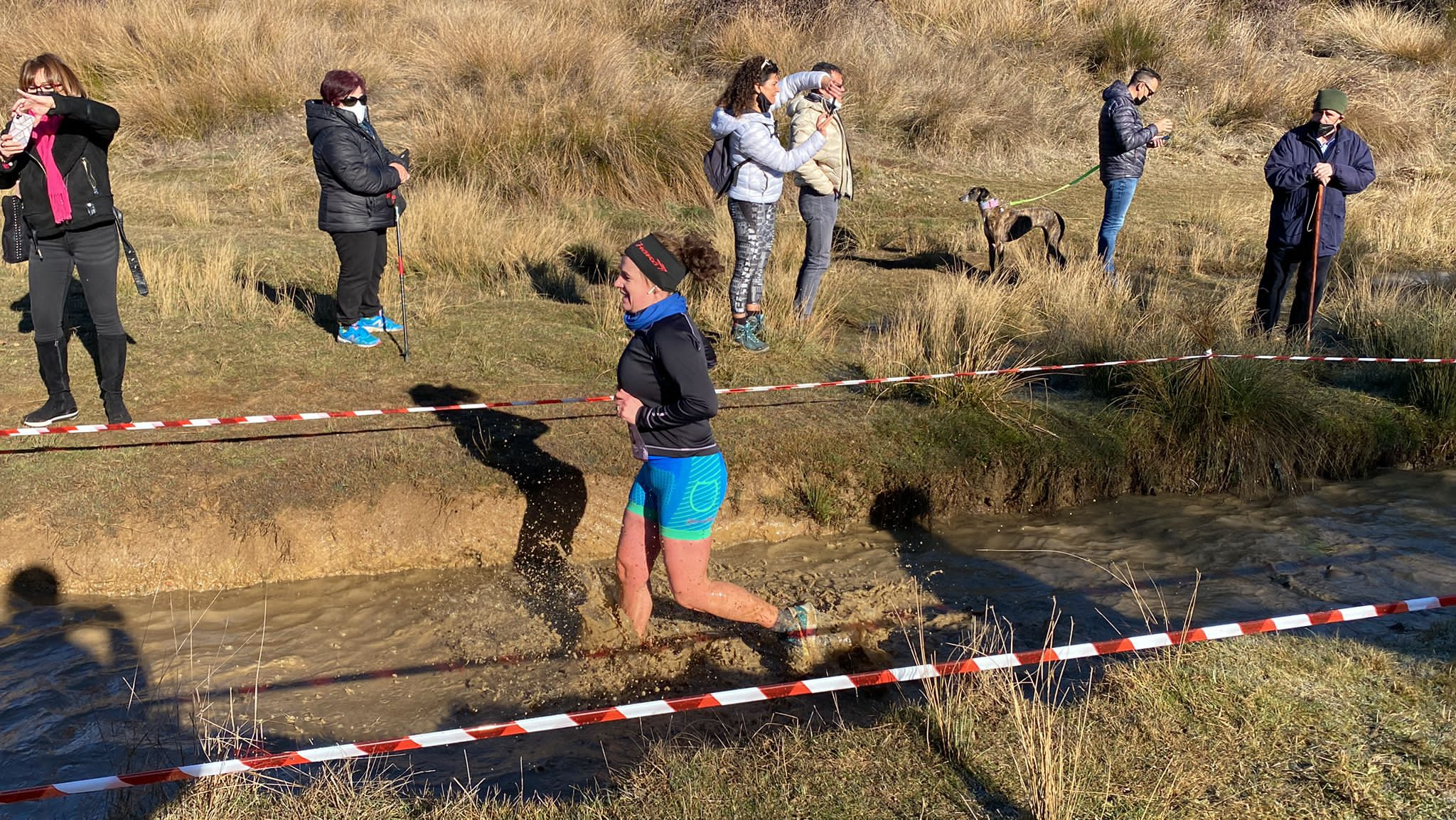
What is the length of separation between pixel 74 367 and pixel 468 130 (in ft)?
18.8

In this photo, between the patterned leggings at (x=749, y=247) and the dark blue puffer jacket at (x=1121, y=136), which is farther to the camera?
the dark blue puffer jacket at (x=1121, y=136)

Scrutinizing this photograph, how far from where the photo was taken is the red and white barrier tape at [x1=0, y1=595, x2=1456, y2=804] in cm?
354

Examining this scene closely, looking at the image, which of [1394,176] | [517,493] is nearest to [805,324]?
[517,493]

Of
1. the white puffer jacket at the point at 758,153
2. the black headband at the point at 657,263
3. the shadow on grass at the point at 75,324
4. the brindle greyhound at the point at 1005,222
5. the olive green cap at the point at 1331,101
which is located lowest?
the shadow on grass at the point at 75,324

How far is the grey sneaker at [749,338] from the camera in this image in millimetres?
7957

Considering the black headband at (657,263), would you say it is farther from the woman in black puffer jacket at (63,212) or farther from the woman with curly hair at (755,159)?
the woman in black puffer jacket at (63,212)

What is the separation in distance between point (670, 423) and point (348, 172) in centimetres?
408

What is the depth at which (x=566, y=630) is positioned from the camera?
17.7ft

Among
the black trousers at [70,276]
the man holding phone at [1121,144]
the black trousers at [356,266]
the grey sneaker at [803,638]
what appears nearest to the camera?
the grey sneaker at [803,638]

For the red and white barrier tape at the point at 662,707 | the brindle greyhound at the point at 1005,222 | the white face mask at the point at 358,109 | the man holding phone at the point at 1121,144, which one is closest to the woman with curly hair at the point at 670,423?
the red and white barrier tape at the point at 662,707

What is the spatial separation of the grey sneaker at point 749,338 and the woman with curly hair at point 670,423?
134 inches

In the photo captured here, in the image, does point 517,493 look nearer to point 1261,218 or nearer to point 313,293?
point 313,293

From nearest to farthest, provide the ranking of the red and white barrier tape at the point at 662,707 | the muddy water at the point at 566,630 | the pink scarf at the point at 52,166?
the red and white barrier tape at the point at 662,707 < the muddy water at the point at 566,630 < the pink scarf at the point at 52,166

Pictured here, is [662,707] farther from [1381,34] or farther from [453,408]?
[1381,34]
